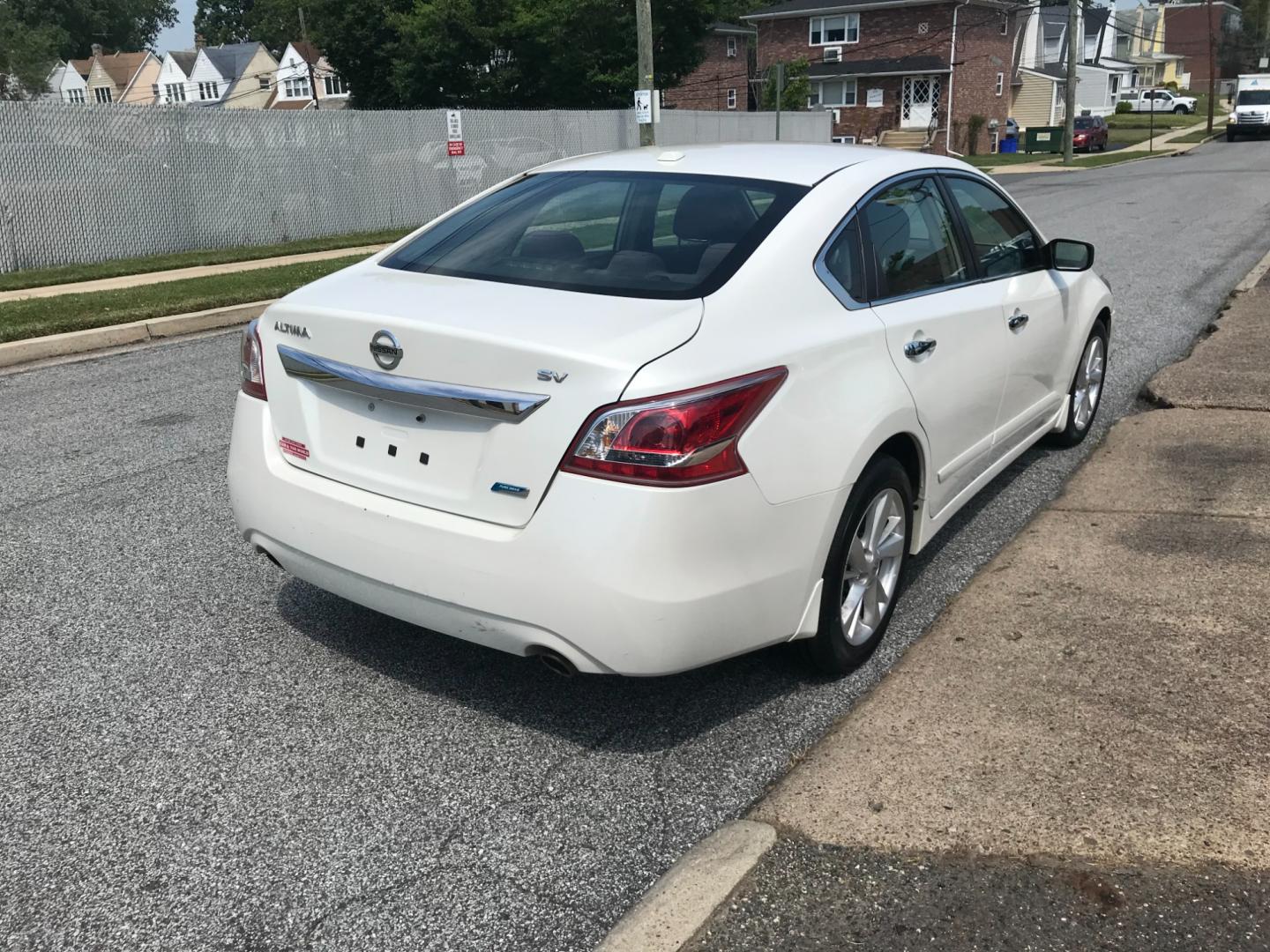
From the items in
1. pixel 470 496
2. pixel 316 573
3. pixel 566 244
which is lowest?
pixel 316 573

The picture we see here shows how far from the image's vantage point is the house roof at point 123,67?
96438mm

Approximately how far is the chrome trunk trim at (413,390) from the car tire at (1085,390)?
3793 millimetres

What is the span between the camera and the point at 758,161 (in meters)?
4.08

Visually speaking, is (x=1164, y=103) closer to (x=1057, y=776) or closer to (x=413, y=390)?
(x=1057, y=776)

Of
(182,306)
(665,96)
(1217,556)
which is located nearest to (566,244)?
(1217,556)

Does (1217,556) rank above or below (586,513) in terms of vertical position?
below

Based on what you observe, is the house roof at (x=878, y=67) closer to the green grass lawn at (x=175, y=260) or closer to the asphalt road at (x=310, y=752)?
the green grass lawn at (x=175, y=260)

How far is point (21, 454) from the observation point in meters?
6.21

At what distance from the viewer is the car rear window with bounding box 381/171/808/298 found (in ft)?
11.3

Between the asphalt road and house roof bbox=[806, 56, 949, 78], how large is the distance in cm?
5277

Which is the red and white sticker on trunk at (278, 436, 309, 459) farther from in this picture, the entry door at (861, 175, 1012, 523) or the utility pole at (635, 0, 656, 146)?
the utility pole at (635, 0, 656, 146)

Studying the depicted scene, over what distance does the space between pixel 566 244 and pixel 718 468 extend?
123 centimetres

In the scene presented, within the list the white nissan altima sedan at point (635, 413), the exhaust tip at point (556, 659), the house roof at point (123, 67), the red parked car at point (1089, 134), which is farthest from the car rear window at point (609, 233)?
the house roof at point (123, 67)

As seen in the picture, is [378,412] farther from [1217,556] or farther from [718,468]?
[1217,556]
